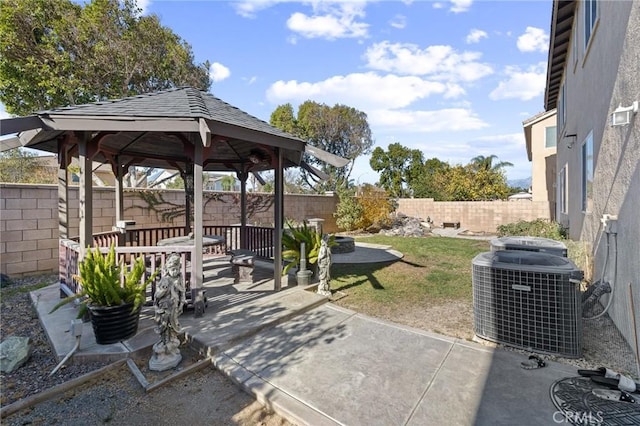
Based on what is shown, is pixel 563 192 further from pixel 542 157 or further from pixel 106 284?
pixel 106 284

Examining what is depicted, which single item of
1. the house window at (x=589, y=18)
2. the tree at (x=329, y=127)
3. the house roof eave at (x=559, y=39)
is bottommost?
the house window at (x=589, y=18)

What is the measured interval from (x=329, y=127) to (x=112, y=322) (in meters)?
25.9

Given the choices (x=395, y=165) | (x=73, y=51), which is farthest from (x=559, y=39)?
(x=395, y=165)

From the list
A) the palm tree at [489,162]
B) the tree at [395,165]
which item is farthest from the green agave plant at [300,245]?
the palm tree at [489,162]

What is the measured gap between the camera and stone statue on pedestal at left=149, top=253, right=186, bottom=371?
3031 mm

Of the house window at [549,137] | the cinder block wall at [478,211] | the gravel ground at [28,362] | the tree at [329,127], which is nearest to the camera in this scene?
the gravel ground at [28,362]

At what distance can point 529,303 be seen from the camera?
3178 mm

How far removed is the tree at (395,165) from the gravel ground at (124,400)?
29.7 meters

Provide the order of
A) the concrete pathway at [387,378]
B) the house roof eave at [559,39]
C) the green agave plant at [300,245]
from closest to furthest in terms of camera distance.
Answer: the concrete pathway at [387,378], the green agave plant at [300,245], the house roof eave at [559,39]

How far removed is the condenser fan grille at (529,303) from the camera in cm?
305

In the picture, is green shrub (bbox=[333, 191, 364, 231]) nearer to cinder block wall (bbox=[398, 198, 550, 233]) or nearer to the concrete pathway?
cinder block wall (bbox=[398, 198, 550, 233])

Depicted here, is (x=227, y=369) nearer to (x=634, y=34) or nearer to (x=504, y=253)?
(x=504, y=253)

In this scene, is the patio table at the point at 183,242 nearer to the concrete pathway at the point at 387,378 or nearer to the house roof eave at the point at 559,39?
the concrete pathway at the point at 387,378

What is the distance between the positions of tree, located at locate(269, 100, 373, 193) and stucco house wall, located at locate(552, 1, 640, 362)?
20.0m
